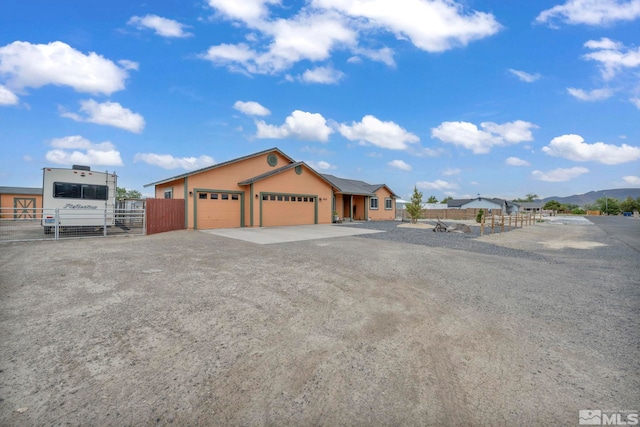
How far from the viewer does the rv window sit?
41.8 ft

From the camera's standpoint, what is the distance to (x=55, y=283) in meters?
5.35

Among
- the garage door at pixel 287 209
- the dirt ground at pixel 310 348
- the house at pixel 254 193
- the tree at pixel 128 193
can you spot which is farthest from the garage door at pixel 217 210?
the tree at pixel 128 193

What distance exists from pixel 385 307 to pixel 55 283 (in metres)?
6.10

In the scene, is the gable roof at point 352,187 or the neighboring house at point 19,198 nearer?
the gable roof at point 352,187

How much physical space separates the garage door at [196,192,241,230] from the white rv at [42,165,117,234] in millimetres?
4380

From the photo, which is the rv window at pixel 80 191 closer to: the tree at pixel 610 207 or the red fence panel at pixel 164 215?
the red fence panel at pixel 164 215

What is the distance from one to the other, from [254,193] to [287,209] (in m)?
3.00

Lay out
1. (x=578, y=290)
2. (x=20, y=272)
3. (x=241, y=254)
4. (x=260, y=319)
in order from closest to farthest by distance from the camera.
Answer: (x=260, y=319)
(x=578, y=290)
(x=20, y=272)
(x=241, y=254)

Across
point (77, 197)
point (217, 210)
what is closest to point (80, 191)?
point (77, 197)

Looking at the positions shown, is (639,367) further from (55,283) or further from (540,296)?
(55,283)

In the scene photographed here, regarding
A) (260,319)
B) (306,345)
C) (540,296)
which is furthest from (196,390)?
(540,296)

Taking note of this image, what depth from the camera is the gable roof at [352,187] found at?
1033 inches

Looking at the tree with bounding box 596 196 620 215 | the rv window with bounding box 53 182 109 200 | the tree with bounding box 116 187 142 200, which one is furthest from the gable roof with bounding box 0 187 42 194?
the tree with bounding box 596 196 620 215

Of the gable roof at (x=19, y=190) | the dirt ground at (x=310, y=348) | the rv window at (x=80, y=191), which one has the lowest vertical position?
the dirt ground at (x=310, y=348)
